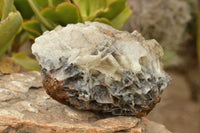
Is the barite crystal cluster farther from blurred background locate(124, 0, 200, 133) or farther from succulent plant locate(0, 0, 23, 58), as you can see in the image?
blurred background locate(124, 0, 200, 133)

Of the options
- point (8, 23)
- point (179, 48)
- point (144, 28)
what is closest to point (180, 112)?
point (179, 48)

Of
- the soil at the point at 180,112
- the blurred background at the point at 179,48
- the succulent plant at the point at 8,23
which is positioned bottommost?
the soil at the point at 180,112

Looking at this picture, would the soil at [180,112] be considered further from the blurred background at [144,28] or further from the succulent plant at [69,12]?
the succulent plant at [69,12]


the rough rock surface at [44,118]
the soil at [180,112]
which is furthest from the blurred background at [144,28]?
the rough rock surface at [44,118]

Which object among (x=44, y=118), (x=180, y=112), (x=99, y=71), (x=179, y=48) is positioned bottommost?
(x=180, y=112)

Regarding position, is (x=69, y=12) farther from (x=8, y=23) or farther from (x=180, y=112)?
(x=180, y=112)

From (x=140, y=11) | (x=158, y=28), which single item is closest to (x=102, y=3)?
(x=140, y=11)
